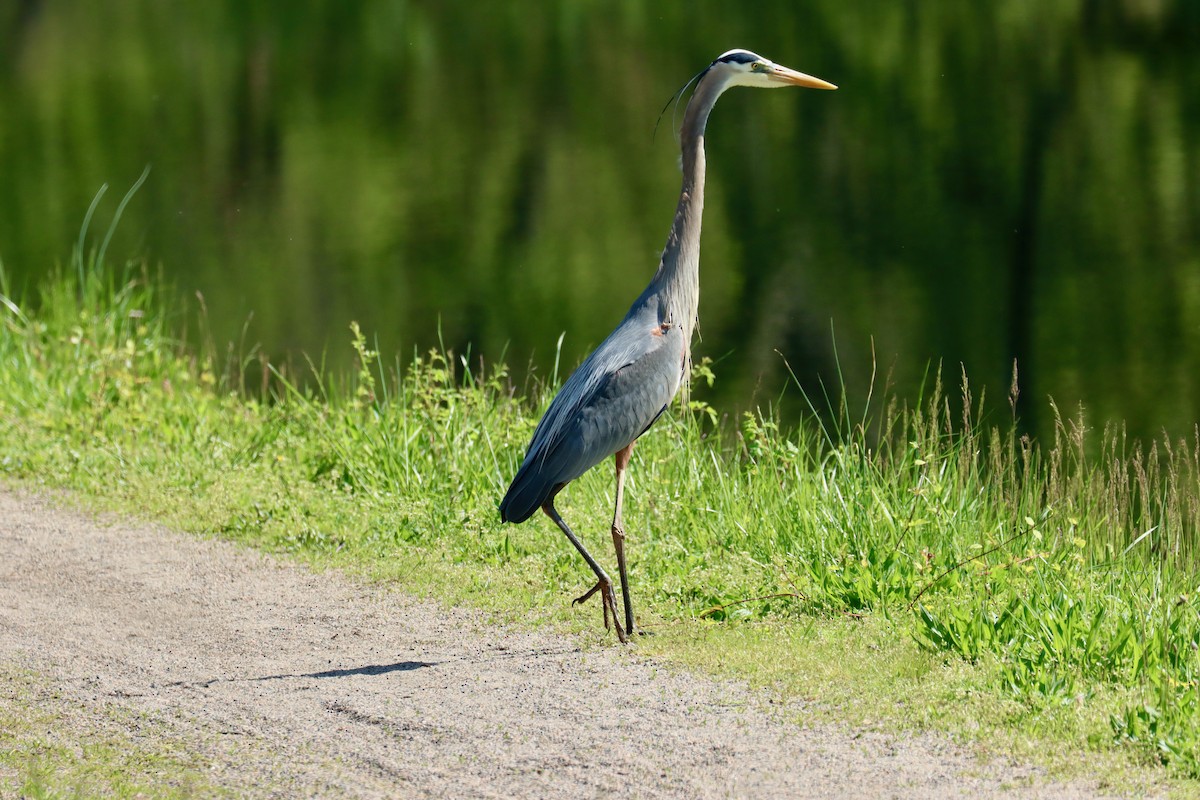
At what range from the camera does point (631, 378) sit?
5.59 metres

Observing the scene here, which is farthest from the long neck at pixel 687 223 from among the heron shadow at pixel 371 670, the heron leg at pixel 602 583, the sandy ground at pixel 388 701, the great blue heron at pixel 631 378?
the heron shadow at pixel 371 670

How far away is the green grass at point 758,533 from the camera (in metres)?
4.68

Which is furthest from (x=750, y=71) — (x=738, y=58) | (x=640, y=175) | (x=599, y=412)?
(x=640, y=175)

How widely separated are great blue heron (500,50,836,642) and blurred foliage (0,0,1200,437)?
632cm

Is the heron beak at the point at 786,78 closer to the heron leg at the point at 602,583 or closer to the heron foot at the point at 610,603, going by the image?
the heron leg at the point at 602,583

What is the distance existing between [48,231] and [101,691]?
48.5 feet

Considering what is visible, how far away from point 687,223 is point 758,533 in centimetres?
150

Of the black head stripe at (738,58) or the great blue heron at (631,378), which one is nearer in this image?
the great blue heron at (631,378)

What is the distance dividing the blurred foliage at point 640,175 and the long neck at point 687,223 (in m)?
6.31

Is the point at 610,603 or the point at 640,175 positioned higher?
the point at 610,603

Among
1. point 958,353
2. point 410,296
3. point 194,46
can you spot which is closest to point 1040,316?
point 958,353

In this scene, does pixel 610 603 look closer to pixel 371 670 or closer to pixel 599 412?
pixel 599 412

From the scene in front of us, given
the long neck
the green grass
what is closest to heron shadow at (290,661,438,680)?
the green grass

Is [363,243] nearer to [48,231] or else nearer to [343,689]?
[48,231]
